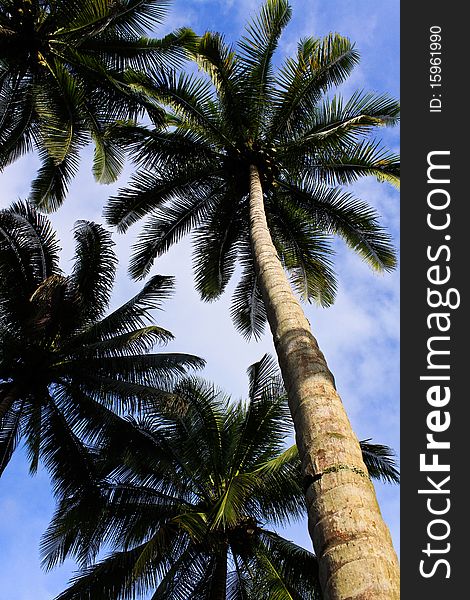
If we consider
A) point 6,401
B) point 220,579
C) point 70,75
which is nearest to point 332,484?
point 220,579

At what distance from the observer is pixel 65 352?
639 inches

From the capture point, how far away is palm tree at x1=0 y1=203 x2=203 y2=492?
15820 millimetres

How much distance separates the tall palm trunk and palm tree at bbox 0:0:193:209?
9.10 metres

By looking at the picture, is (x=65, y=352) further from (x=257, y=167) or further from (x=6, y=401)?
(x=257, y=167)

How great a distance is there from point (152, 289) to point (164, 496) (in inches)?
198

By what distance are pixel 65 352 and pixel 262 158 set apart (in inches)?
242

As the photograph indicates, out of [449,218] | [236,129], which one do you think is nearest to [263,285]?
[449,218]

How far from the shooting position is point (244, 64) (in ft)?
48.2

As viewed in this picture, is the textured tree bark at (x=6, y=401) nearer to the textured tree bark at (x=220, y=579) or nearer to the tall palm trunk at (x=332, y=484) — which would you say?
the textured tree bark at (x=220, y=579)

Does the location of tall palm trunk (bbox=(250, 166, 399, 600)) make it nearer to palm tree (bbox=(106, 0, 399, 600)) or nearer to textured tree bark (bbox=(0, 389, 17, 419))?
palm tree (bbox=(106, 0, 399, 600))

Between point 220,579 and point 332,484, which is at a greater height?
point 220,579

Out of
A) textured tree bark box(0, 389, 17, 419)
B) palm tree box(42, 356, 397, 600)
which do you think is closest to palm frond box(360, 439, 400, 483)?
palm tree box(42, 356, 397, 600)

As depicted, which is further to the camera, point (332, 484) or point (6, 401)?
point (6, 401)

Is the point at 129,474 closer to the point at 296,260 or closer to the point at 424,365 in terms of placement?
the point at 296,260
